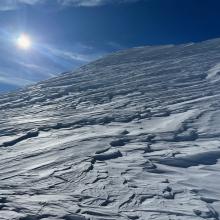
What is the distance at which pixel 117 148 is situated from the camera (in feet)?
50.6

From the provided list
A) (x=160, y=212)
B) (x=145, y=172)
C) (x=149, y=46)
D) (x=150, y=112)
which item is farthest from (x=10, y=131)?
(x=149, y=46)

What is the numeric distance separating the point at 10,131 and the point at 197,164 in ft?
34.1

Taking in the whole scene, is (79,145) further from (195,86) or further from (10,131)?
(195,86)

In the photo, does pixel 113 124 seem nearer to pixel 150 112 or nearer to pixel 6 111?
pixel 150 112

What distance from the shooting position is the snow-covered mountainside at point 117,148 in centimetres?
1045

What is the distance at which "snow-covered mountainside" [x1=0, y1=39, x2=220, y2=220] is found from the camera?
34.3 feet

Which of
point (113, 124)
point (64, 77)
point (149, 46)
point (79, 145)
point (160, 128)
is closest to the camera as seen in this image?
point (79, 145)

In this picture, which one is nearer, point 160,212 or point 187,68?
point 160,212

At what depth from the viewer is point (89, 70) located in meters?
37.5

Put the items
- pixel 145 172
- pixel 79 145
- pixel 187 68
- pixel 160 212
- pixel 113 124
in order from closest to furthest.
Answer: pixel 160 212 < pixel 145 172 < pixel 79 145 < pixel 113 124 < pixel 187 68

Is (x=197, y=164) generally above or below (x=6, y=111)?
below

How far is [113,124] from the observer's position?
19.5m

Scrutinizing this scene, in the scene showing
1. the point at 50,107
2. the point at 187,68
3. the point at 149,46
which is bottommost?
the point at 50,107

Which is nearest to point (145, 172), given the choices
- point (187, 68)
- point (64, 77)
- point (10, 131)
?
point (10, 131)
